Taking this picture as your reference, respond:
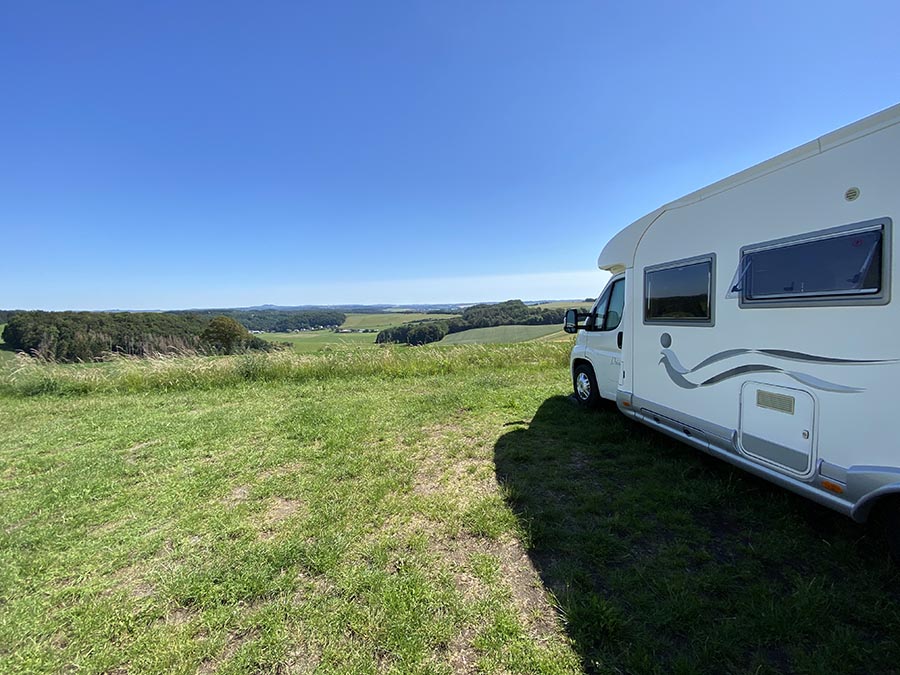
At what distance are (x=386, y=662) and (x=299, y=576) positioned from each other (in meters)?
1.01

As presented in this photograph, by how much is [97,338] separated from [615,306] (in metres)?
15.3

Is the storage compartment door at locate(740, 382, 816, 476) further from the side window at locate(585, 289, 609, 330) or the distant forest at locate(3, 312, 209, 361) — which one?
the distant forest at locate(3, 312, 209, 361)

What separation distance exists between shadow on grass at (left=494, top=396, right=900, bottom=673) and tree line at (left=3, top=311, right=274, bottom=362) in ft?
37.2

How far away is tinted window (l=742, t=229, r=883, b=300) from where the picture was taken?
2225 mm

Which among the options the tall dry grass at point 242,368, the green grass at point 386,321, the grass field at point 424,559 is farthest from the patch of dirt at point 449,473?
the green grass at point 386,321

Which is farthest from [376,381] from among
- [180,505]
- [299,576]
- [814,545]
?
[814,545]

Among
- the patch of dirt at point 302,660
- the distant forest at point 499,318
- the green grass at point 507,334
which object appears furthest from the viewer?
the distant forest at point 499,318

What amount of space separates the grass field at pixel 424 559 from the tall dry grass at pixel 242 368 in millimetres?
3757

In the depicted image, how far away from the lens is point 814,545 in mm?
2711

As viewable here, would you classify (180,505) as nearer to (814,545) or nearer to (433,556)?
(433,556)

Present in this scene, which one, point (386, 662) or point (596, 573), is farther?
point (596, 573)

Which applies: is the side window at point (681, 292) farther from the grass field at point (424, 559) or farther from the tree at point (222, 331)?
the tree at point (222, 331)

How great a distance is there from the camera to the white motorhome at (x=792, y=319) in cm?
218

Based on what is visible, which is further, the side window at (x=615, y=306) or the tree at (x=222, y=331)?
the tree at (x=222, y=331)
